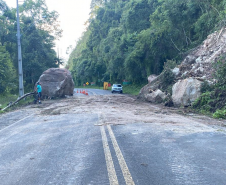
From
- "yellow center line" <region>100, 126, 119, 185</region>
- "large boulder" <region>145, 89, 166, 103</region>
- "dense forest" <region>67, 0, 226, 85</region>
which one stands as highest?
"dense forest" <region>67, 0, 226, 85</region>

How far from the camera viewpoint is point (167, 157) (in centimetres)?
600

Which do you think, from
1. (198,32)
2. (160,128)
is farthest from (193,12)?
(160,128)

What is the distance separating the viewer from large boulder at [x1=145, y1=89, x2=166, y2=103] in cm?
2160

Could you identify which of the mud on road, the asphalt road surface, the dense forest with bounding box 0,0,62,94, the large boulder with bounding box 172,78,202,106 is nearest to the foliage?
the dense forest with bounding box 0,0,62,94

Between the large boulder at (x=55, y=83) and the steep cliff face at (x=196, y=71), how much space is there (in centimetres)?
851

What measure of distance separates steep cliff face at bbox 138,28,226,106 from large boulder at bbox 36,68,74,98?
8507mm

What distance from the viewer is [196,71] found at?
786 inches

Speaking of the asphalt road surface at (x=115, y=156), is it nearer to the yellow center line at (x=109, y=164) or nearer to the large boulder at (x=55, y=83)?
the yellow center line at (x=109, y=164)

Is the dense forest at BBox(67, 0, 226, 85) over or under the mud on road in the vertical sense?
over

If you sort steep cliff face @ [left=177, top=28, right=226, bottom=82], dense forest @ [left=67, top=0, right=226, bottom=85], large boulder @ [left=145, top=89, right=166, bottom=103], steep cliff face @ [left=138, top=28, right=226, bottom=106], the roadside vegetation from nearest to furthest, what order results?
the roadside vegetation, steep cliff face @ [left=138, top=28, right=226, bottom=106], steep cliff face @ [left=177, top=28, right=226, bottom=82], large boulder @ [left=145, top=89, right=166, bottom=103], dense forest @ [left=67, top=0, right=226, bottom=85]

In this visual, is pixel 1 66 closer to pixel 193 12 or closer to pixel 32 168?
pixel 193 12

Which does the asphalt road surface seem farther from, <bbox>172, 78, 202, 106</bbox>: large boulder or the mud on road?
<bbox>172, 78, 202, 106</bbox>: large boulder

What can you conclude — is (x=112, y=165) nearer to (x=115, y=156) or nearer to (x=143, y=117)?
(x=115, y=156)

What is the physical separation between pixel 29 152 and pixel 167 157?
348cm
